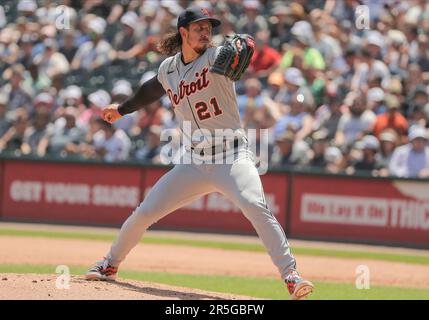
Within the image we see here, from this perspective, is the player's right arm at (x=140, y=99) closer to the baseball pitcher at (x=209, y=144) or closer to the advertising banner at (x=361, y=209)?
the baseball pitcher at (x=209, y=144)

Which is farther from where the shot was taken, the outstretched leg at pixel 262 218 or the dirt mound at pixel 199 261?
the dirt mound at pixel 199 261

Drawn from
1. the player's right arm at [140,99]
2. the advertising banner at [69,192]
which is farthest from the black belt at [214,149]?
the advertising banner at [69,192]

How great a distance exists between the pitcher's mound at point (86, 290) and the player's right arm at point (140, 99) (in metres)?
1.50

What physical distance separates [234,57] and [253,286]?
3.03 m

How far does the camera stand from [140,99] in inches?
332

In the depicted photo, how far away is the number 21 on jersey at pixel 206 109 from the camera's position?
25.3ft

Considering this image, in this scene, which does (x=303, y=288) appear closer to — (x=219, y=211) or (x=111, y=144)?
(x=219, y=211)

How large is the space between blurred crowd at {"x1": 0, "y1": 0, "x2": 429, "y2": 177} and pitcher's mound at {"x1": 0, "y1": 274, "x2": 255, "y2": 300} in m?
6.75

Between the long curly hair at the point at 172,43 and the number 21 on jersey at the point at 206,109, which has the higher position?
the long curly hair at the point at 172,43

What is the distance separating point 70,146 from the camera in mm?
15961

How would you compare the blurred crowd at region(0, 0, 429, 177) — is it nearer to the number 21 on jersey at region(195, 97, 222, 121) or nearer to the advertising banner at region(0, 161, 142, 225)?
the advertising banner at region(0, 161, 142, 225)

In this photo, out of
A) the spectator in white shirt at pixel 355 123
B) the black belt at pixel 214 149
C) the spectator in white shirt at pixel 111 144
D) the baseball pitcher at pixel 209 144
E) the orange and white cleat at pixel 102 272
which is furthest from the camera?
the spectator in white shirt at pixel 111 144

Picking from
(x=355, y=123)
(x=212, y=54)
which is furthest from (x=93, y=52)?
(x=212, y=54)
